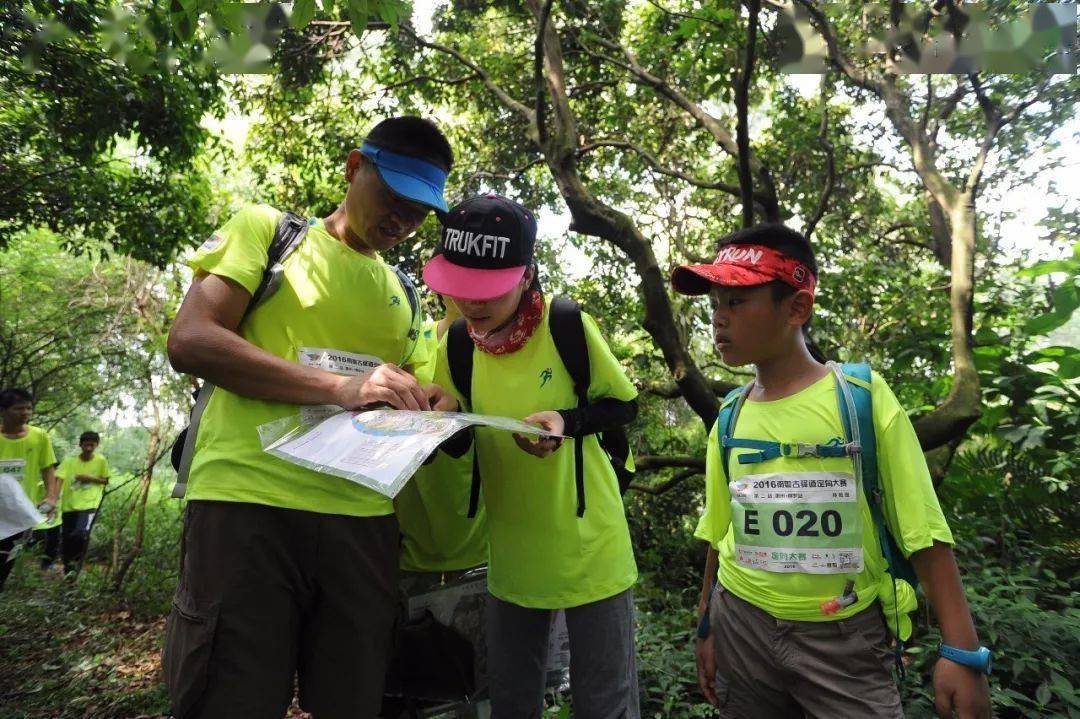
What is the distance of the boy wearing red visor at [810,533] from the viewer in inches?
60.6

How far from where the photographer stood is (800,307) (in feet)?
6.16

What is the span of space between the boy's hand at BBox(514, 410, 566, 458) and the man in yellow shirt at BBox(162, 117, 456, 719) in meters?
0.27

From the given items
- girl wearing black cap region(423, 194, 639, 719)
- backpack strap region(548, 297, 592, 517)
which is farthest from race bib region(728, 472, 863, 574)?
backpack strap region(548, 297, 592, 517)

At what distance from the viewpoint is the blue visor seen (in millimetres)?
1828

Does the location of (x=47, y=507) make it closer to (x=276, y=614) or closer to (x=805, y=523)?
(x=276, y=614)

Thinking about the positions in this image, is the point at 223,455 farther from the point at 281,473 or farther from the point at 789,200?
the point at 789,200

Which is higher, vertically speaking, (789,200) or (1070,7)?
(789,200)

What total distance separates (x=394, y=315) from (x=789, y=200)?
6158mm

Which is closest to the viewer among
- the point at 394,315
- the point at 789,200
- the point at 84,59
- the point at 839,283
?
the point at 394,315

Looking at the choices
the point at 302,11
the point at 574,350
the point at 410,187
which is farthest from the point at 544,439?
the point at 302,11

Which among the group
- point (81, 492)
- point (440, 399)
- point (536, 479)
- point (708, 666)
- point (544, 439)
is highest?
point (440, 399)

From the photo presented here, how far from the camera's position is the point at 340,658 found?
1623mm

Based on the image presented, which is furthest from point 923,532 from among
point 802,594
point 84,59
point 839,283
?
point 84,59

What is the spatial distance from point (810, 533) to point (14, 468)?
6.64 meters
